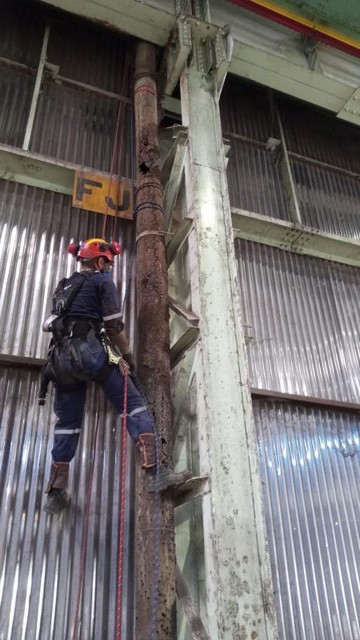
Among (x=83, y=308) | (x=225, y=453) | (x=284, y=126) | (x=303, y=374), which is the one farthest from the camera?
(x=284, y=126)

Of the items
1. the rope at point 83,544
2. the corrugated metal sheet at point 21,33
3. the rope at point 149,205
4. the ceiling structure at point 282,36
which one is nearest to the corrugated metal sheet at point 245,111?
the ceiling structure at point 282,36

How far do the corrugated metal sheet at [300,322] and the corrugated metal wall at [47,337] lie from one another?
1.56 m

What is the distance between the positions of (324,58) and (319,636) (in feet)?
21.5

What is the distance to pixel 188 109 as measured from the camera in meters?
5.09

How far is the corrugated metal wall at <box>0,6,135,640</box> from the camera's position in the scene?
146 inches

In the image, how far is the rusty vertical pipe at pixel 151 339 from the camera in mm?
3240

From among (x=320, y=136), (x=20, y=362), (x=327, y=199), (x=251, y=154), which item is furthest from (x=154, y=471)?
(x=320, y=136)

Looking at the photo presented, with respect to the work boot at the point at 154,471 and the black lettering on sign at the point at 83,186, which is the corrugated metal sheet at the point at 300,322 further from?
the work boot at the point at 154,471

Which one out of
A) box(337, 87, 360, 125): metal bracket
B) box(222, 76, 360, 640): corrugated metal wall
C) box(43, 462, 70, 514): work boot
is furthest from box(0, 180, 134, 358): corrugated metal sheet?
box(337, 87, 360, 125): metal bracket

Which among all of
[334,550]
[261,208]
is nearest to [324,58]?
[261,208]

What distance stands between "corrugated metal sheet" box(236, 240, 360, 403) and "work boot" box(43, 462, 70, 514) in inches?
91.8

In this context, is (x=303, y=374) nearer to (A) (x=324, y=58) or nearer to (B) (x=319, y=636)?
(B) (x=319, y=636)

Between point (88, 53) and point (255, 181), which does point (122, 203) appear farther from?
point (88, 53)

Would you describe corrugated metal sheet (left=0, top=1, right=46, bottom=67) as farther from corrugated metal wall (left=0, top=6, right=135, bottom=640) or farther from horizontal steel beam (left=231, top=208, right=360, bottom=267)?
horizontal steel beam (left=231, top=208, right=360, bottom=267)
